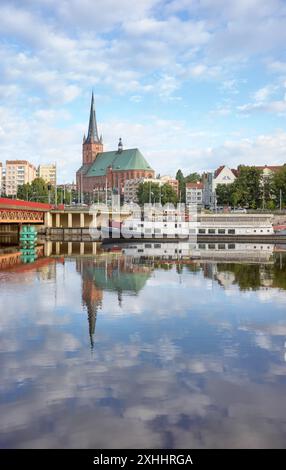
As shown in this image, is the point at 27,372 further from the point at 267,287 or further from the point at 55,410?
the point at 267,287

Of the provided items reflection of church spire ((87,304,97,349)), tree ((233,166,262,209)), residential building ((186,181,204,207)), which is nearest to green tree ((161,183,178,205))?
residential building ((186,181,204,207))

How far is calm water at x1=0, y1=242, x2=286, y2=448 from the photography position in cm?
1049

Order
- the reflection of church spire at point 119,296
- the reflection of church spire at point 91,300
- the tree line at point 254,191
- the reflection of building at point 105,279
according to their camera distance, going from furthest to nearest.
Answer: the tree line at point 254,191, the reflection of building at point 105,279, the reflection of church spire at point 119,296, the reflection of church spire at point 91,300

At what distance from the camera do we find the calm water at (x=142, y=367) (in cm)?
1049

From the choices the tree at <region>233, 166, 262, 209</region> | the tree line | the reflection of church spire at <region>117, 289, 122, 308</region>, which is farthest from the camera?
the tree at <region>233, 166, 262, 209</region>

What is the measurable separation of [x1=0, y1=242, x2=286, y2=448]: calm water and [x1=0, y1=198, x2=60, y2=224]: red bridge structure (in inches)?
1596

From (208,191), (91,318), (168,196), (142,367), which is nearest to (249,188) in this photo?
(168,196)

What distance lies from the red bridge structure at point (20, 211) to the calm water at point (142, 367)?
133 ft

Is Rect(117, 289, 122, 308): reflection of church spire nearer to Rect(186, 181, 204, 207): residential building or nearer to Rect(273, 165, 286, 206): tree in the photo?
Rect(273, 165, 286, 206): tree

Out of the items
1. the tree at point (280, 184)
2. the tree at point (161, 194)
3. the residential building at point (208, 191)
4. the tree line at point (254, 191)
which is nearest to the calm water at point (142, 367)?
the tree at point (280, 184)

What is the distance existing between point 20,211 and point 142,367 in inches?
2633

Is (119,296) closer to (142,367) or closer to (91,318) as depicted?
(91,318)

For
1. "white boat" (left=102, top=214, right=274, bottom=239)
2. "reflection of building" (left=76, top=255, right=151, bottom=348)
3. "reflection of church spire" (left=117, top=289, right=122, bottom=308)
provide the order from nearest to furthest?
"reflection of church spire" (left=117, top=289, right=122, bottom=308) → "reflection of building" (left=76, top=255, right=151, bottom=348) → "white boat" (left=102, top=214, right=274, bottom=239)

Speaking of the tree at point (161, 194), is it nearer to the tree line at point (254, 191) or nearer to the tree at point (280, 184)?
the tree line at point (254, 191)
